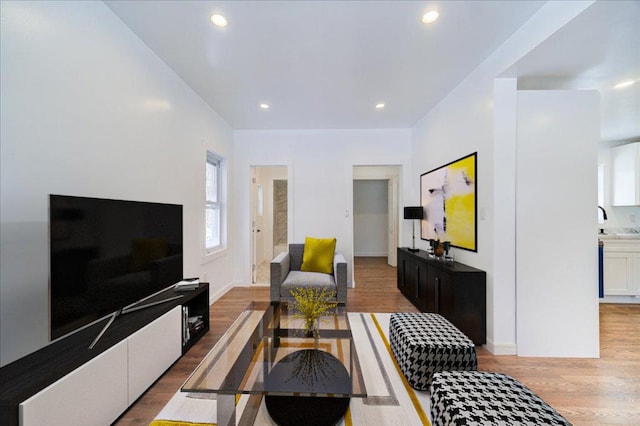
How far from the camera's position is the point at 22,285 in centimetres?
131

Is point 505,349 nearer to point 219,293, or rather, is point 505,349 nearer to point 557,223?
point 557,223

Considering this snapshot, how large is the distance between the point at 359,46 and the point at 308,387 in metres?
2.59

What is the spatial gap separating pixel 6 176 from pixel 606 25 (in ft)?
12.4

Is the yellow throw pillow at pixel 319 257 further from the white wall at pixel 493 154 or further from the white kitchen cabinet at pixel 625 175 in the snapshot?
the white kitchen cabinet at pixel 625 175

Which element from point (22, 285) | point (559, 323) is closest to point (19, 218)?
point (22, 285)

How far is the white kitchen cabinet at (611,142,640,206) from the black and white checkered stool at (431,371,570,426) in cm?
464

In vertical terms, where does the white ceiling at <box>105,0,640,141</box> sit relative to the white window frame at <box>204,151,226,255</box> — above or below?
above

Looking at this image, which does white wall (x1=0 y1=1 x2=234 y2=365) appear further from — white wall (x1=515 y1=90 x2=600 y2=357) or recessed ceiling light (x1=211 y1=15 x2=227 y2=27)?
white wall (x1=515 y1=90 x2=600 y2=357)

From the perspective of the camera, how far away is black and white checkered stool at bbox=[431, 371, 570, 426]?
107 centimetres

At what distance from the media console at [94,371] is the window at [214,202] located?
1857 mm

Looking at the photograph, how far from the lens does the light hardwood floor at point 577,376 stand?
156cm

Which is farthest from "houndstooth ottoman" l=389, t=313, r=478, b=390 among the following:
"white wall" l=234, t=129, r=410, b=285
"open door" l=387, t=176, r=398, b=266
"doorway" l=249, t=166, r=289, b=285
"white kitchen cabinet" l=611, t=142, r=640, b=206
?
"white kitchen cabinet" l=611, t=142, r=640, b=206

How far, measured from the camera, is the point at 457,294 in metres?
2.33

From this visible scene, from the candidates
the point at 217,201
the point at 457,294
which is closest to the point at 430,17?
the point at 457,294
